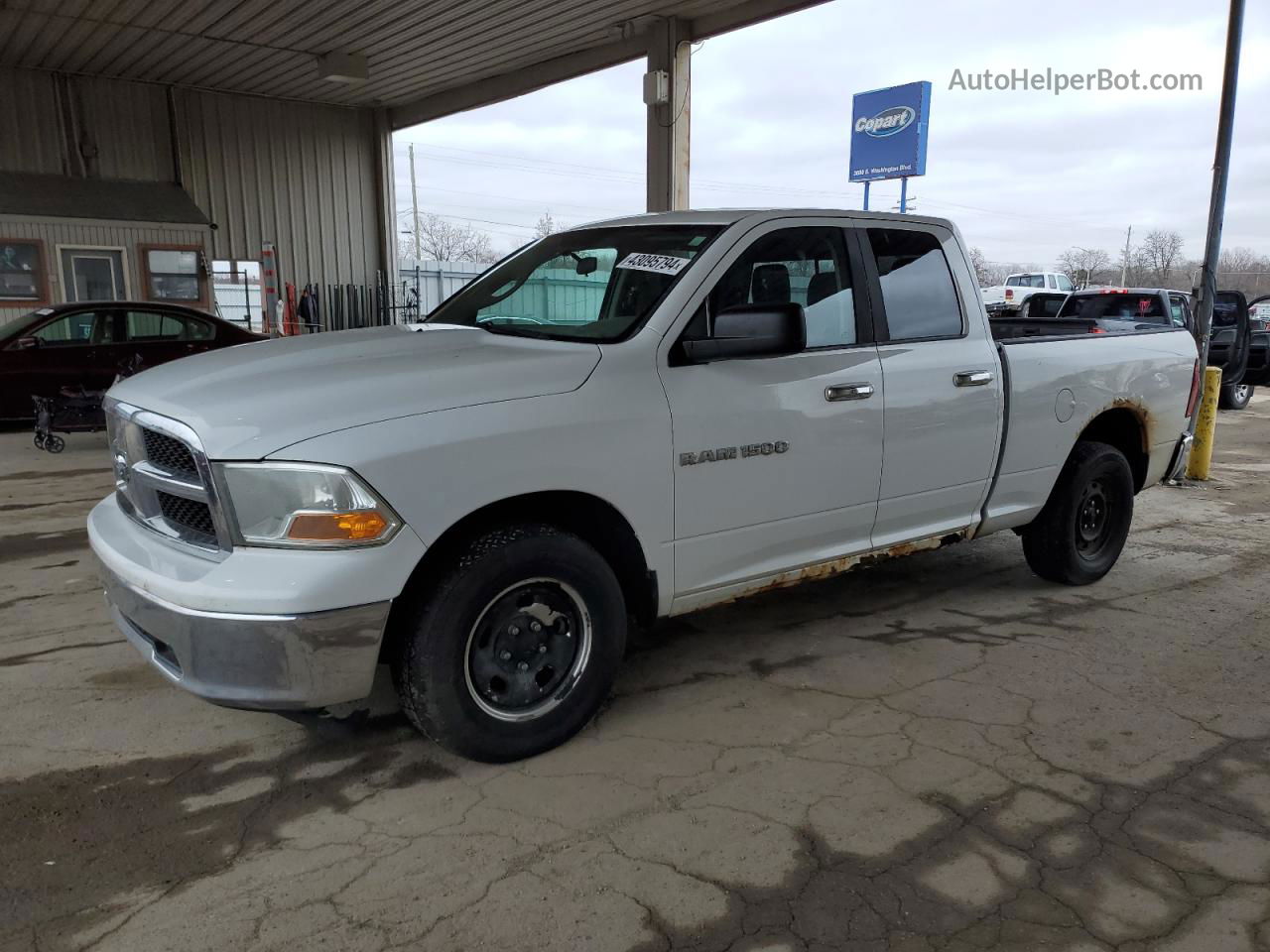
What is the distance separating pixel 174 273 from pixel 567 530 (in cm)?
1684

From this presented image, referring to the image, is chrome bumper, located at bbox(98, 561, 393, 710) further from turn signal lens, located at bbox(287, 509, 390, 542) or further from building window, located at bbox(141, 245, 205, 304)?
building window, located at bbox(141, 245, 205, 304)

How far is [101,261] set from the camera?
54.2 ft

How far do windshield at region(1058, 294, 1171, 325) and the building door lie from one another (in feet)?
52.1

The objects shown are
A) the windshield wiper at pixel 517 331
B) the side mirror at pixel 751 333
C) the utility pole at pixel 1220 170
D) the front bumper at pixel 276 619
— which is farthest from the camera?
the utility pole at pixel 1220 170

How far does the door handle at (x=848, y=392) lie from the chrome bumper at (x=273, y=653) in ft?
6.34

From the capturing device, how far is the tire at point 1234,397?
1558 cm

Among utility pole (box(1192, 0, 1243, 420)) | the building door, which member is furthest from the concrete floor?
the building door

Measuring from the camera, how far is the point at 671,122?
13.2 metres

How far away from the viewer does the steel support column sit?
1316cm

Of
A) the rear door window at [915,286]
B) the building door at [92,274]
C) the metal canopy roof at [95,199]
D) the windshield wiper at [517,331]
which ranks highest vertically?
the metal canopy roof at [95,199]

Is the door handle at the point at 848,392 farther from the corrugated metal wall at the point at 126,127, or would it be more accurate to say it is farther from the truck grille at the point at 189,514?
the corrugated metal wall at the point at 126,127

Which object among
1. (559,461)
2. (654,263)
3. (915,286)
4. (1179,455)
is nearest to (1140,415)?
(1179,455)

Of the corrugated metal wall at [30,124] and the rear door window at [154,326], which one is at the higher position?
the corrugated metal wall at [30,124]

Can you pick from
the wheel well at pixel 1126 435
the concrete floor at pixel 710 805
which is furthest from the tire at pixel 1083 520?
the concrete floor at pixel 710 805
